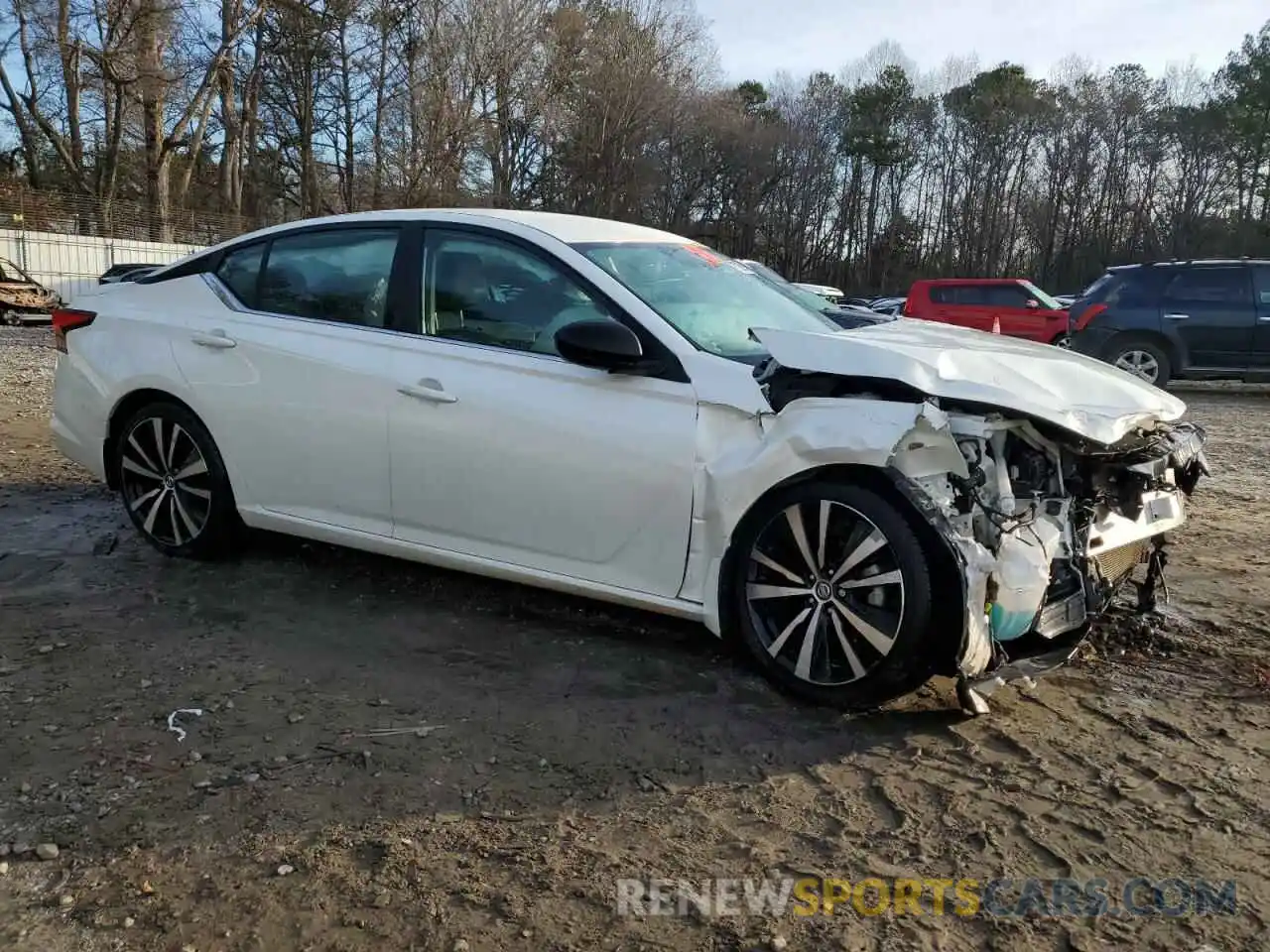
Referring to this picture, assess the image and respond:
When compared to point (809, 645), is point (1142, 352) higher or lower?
higher

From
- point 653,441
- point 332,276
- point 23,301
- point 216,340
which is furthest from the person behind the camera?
point 23,301

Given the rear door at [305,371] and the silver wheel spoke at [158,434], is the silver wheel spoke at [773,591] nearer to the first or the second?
the rear door at [305,371]

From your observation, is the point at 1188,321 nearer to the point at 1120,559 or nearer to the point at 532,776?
the point at 1120,559

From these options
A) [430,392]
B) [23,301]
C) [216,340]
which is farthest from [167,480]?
[23,301]

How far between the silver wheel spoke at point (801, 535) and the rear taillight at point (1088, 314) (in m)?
11.4

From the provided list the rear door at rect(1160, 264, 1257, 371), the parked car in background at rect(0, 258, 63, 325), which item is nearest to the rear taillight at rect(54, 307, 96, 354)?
the rear door at rect(1160, 264, 1257, 371)

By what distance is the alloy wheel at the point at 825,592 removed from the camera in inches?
122

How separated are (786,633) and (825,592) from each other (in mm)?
194

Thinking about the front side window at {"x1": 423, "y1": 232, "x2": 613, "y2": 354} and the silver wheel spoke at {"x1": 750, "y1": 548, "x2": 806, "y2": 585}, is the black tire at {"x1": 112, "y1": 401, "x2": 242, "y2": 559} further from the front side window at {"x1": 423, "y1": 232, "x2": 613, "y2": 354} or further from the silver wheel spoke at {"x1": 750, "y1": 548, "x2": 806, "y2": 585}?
the silver wheel spoke at {"x1": 750, "y1": 548, "x2": 806, "y2": 585}

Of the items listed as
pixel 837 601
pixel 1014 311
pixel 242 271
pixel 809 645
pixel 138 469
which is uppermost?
pixel 1014 311

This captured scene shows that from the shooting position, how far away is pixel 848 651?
316cm

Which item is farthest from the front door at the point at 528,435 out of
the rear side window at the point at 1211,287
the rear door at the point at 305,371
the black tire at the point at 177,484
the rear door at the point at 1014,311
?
the rear door at the point at 1014,311

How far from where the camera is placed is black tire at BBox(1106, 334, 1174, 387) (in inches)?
500

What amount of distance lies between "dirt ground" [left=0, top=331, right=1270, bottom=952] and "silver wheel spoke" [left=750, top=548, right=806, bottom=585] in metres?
0.42
